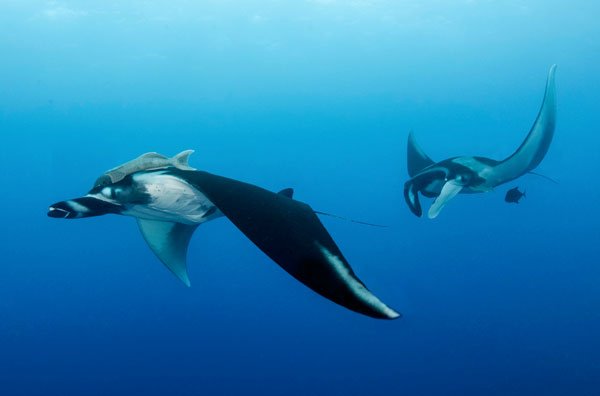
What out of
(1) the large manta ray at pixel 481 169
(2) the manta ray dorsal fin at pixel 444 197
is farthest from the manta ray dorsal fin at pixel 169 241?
(1) the large manta ray at pixel 481 169

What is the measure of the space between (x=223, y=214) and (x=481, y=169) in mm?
4042

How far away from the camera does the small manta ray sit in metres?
1.30

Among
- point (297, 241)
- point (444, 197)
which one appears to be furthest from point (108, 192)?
point (444, 197)

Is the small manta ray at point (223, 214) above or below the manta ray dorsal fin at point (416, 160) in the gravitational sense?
below

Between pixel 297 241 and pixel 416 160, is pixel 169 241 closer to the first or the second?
pixel 297 241

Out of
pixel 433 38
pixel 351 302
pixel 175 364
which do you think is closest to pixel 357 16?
pixel 433 38

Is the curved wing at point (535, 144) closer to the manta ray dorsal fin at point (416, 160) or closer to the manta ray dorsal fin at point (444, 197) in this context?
the manta ray dorsal fin at point (444, 197)

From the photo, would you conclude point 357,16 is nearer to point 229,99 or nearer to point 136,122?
point 229,99

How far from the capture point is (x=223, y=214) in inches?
94.5

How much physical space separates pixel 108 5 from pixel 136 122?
1331 centimetres

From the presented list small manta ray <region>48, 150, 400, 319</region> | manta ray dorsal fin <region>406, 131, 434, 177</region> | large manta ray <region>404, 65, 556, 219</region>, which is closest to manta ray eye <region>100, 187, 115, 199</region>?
small manta ray <region>48, 150, 400, 319</region>

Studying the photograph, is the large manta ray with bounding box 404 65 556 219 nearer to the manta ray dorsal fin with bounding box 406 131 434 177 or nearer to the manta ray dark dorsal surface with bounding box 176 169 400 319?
the manta ray dorsal fin with bounding box 406 131 434 177

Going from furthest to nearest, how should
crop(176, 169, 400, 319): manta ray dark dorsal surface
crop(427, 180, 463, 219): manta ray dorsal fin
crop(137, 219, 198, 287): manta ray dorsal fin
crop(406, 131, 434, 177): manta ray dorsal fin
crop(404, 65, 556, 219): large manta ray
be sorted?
crop(406, 131, 434, 177): manta ray dorsal fin < crop(404, 65, 556, 219): large manta ray < crop(427, 180, 463, 219): manta ray dorsal fin < crop(137, 219, 198, 287): manta ray dorsal fin < crop(176, 169, 400, 319): manta ray dark dorsal surface

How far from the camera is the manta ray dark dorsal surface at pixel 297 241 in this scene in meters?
1.25
